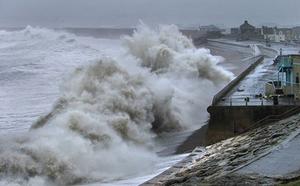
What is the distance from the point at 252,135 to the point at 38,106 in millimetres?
11698

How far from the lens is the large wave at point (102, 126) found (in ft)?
43.2

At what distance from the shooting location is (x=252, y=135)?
15.8 meters

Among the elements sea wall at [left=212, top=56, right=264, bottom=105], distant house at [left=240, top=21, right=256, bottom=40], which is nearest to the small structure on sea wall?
sea wall at [left=212, top=56, right=264, bottom=105]

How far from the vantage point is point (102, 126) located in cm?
1631

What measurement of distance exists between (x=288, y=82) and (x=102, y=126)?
8095mm

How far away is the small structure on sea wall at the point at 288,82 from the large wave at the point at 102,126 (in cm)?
307

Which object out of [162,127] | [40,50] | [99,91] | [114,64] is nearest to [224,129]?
[162,127]

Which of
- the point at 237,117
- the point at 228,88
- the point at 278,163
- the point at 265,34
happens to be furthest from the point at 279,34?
the point at 278,163

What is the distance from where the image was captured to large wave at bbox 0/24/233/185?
1316 centimetres

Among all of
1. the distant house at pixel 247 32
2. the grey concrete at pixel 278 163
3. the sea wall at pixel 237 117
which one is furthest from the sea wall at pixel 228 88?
the distant house at pixel 247 32

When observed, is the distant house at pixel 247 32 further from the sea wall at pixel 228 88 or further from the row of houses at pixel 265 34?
the sea wall at pixel 228 88

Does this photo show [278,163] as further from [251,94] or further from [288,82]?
[288,82]

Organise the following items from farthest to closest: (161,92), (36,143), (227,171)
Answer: (161,92) → (36,143) → (227,171)

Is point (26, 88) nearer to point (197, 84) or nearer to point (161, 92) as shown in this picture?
point (197, 84)
